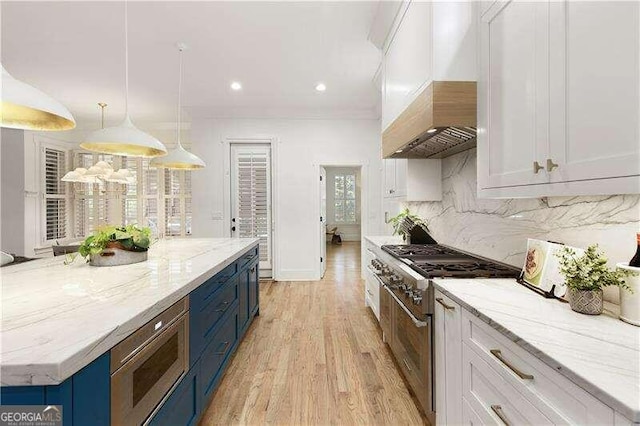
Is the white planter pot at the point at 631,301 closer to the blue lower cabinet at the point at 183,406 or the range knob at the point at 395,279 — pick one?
the range knob at the point at 395,279

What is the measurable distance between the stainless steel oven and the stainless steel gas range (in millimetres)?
1256

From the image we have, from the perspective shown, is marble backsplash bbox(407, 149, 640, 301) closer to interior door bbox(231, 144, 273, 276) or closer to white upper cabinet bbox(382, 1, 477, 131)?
white upper cabinet bbox(382, 1, 477, 131)

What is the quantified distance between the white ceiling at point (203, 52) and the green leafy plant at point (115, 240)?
1986mm

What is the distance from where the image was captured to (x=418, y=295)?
5.57ft

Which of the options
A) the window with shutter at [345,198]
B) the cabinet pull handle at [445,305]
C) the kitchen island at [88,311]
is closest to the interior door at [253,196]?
the kitchen island at [88,311]

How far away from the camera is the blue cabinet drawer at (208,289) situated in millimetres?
1625

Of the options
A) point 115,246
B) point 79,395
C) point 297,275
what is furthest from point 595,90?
point 297,275

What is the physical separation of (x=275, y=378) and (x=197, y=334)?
0.92 metres

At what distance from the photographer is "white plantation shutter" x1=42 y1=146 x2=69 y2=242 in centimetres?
580

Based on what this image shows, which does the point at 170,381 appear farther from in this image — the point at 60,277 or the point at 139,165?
the point at 139,165

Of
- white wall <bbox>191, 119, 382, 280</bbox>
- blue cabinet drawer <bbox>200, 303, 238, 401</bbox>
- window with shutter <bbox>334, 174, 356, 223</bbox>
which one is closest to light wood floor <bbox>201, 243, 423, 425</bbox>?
blue cabinet drawer <bbox>200, 303, 238, 401</bbox>

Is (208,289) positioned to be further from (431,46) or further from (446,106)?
(431,46)

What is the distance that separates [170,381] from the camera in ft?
4.40

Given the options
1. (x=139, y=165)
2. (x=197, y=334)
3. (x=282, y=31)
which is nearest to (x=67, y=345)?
(x=197, y=334)
